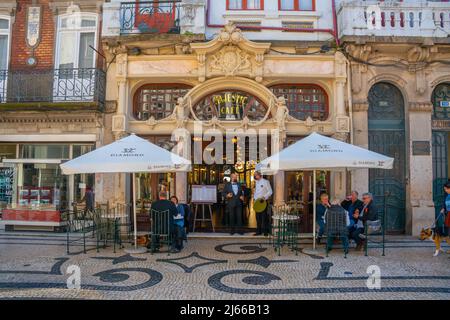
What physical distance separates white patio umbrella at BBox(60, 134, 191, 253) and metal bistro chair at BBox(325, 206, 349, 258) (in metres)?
3.25

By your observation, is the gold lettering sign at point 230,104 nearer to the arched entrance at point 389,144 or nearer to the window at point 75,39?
the arched entrance at point 389,144

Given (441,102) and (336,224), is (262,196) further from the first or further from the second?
(441,102)

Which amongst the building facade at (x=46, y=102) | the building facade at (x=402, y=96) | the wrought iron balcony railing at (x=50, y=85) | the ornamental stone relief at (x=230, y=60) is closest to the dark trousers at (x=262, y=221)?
the building facade at (x=402, y=96)

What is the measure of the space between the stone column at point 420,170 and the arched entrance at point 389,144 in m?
0.28

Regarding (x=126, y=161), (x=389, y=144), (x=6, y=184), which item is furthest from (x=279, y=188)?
(x=6, y=184)

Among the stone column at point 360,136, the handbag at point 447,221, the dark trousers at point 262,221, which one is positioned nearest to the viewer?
the handbag at point 447,221

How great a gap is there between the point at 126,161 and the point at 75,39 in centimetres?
660

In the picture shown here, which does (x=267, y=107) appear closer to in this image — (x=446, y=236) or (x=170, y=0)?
(x=170, y=0)

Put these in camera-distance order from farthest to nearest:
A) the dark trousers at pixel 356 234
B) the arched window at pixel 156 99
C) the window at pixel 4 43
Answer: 1. the window at pixel 4 43
2. the arched window at pixel 156 99
3. the dark trousers at pixel 356 234

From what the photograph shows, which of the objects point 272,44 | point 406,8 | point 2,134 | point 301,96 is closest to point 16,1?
point 2,134

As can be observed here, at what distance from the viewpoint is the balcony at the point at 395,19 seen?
10609 millimetres

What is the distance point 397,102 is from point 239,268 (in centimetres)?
763

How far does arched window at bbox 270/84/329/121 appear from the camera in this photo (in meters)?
11.4

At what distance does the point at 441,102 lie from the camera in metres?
11.3
